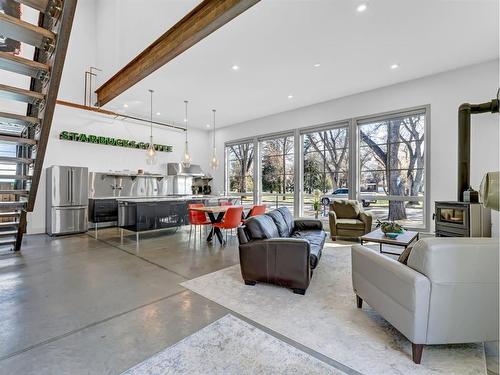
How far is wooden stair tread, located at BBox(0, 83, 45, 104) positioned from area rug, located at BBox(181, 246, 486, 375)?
2.62m

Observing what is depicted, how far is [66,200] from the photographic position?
20.2ft

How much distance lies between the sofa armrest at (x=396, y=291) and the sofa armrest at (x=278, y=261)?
61 cm

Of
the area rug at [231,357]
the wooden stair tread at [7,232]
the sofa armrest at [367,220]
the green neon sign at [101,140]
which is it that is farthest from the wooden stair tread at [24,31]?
the sofa armrest at [367,220]

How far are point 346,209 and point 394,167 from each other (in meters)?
1.51

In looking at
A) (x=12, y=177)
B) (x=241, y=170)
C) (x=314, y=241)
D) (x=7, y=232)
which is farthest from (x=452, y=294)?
(x=241, y=170)

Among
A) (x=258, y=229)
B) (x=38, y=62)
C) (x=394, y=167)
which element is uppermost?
(x=38, y=62)

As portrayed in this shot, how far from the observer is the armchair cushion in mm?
5848

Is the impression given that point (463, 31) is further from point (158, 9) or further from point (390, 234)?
point (158, 9)

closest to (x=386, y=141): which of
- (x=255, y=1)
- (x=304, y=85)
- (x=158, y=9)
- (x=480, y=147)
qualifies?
(x=480, y=147)

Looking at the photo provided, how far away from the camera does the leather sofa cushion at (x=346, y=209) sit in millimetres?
5848

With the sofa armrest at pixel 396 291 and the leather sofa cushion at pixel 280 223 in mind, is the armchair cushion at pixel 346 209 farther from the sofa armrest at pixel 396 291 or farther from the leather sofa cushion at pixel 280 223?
the sofa armrest at pixel 396 291

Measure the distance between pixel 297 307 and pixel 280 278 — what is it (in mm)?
434

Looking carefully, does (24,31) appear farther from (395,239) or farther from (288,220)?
(395,239)

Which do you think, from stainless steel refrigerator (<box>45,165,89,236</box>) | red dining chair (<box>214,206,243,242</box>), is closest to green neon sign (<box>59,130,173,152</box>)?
stainless steel refrigerator (<box>45,165,89,236</box>)
